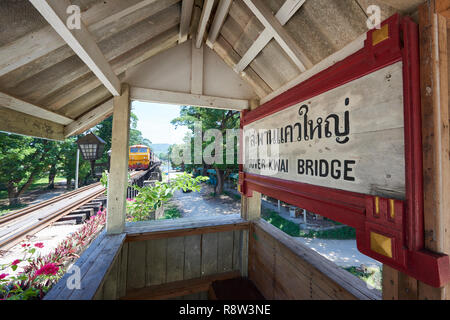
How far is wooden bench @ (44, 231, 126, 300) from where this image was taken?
1071mm

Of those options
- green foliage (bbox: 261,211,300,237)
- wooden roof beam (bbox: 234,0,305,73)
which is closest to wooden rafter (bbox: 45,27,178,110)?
wooden roof beam (bbox: 234,0,305,73)

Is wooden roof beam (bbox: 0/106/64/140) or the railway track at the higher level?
wooden roof beam (bbox: 0/106/64/140)

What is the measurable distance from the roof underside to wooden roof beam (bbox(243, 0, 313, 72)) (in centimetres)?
2

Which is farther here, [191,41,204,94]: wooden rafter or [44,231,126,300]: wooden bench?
[191,41,204,94]: wooden rafter

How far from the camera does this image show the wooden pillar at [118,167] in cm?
194

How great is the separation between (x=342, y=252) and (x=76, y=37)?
709 cm

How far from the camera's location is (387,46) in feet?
2.77

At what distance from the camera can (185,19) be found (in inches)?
73.5

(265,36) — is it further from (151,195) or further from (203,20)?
(151,195)

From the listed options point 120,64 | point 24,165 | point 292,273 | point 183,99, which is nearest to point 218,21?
point 183,99

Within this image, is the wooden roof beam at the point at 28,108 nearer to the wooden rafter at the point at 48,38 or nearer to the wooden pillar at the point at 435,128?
the wooden rafter at the point at 48,38

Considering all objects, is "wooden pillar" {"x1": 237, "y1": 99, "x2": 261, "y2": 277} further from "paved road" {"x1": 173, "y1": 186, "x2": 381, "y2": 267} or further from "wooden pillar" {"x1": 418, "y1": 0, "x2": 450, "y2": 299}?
"wooden pillar" {"x1": 418, "y1": 0, "x2": 450, "y2": 299}

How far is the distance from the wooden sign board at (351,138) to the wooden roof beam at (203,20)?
123 centimetres
